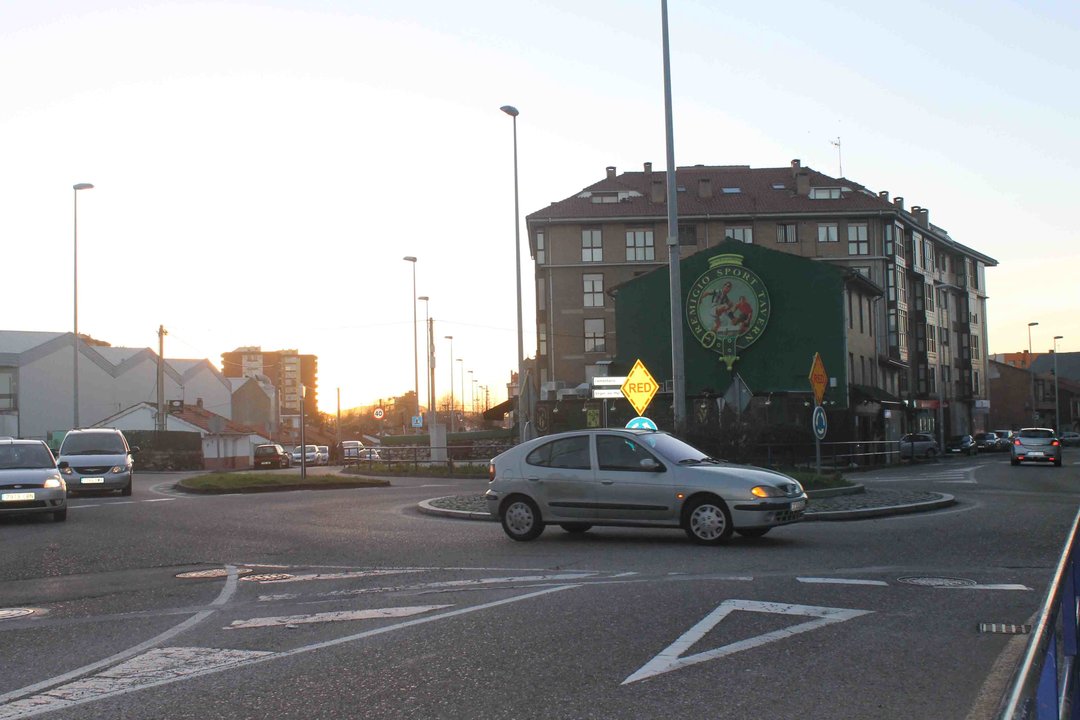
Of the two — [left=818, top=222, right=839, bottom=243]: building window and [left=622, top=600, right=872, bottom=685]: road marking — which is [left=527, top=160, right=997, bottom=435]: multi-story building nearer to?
[left=818, top=222, right=839, bottom=243]: building window

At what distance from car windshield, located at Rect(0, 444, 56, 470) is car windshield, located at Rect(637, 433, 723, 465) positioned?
1132cm

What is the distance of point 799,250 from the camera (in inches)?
2768

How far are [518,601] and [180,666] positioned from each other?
120 inches

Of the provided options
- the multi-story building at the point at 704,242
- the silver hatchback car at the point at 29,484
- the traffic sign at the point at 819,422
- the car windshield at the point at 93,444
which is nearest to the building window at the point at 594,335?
the multi-story building at the point at 704,242

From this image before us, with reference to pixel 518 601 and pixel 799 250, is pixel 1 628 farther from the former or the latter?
pixel 799 250

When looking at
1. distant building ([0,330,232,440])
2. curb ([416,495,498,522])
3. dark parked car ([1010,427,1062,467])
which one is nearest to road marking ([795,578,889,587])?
curb ([416,495,498,522])

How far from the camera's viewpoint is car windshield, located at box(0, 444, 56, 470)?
19.2 m

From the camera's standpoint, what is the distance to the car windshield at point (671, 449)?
13859mm

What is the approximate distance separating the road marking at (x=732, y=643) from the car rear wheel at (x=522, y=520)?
5.92m

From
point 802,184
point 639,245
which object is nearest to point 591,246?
point 639,245

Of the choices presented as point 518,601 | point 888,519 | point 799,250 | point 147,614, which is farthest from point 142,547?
point 799,250

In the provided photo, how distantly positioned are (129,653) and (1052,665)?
600 centimetres

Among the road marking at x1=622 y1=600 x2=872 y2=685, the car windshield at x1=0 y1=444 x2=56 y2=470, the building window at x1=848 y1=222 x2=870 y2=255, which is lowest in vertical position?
the road marking at x1=622 y1=600 x2=872 y2=685

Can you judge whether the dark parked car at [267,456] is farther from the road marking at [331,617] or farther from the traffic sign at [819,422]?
the road marking at [331,617]
